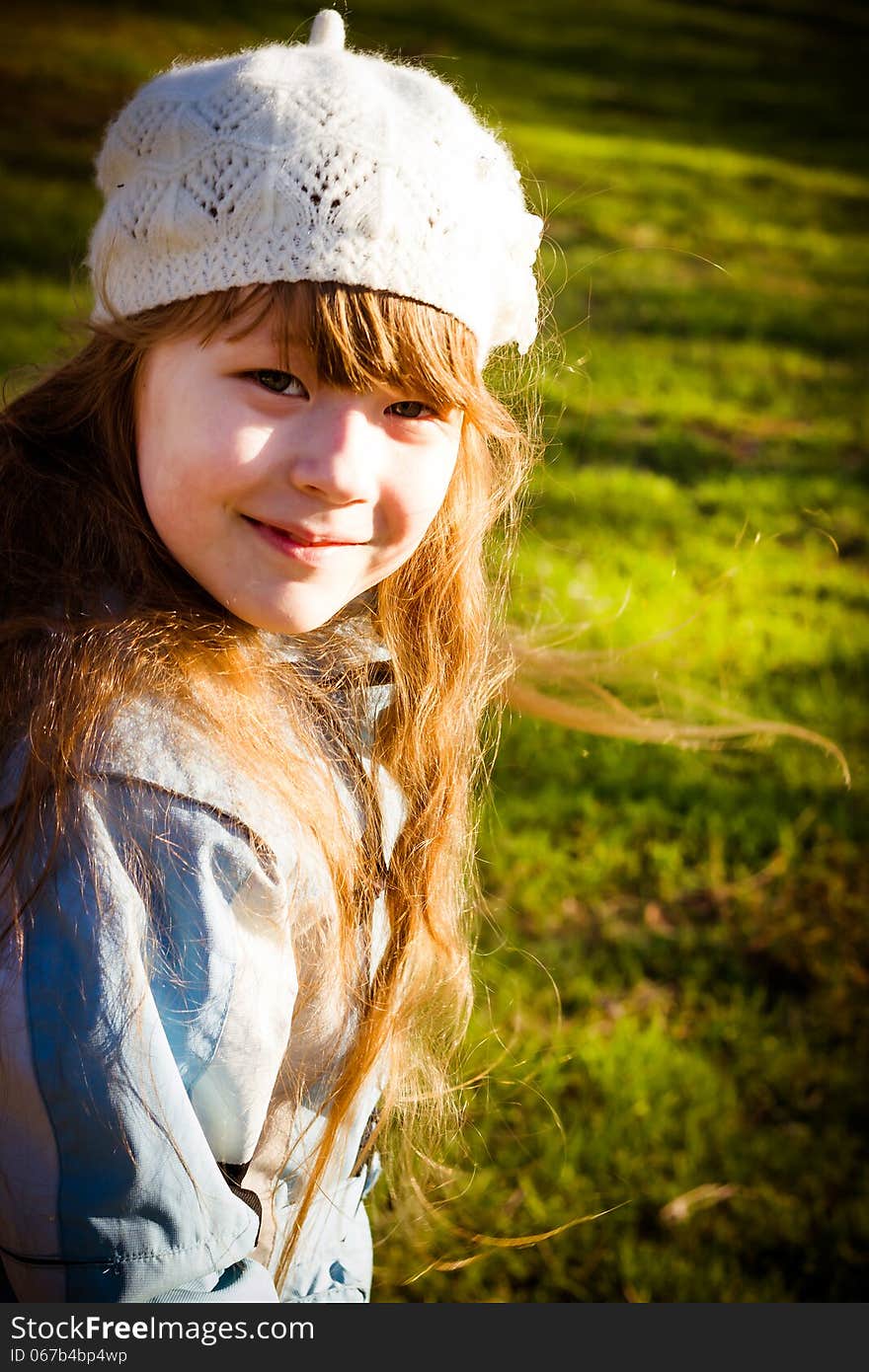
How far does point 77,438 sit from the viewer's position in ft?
5.81

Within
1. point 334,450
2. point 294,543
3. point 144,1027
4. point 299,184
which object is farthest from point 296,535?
point 144,1027

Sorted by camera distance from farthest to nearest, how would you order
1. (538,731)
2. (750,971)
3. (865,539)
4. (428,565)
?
(865,539) < (538,731) < (750,971) < (428,565)

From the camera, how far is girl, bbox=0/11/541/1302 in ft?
4.82

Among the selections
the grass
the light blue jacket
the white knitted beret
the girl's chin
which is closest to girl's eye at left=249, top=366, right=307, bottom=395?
the white knitted beret

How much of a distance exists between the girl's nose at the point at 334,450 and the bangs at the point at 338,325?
30mm

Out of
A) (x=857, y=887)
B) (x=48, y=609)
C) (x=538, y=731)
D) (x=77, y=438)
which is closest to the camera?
(x=48, y=609)

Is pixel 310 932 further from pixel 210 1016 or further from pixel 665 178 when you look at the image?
pixel 665 178

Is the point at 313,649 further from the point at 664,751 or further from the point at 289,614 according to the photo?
the point at 664,751

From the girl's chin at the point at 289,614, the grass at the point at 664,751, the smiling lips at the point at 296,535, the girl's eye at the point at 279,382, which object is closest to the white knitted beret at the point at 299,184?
the girl's eye at the point at 279,382

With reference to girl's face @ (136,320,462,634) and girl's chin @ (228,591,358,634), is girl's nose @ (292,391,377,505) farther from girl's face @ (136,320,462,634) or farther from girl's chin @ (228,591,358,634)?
girl's chin @ (228,591,358,634)

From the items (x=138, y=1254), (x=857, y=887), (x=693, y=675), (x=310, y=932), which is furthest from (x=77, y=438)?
(x=693, y=675)

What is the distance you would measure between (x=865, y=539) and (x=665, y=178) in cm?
436

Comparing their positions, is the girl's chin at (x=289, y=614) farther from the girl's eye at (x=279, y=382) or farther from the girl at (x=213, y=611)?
the girl's eye at (x=279, y=382)

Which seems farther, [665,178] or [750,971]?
[665,178]
